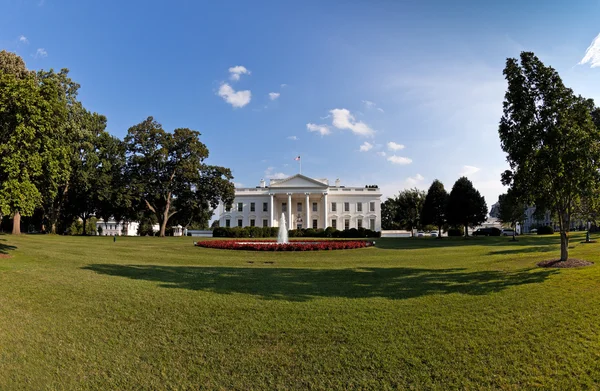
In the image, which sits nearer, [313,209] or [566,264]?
[566,264]

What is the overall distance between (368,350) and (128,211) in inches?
2016

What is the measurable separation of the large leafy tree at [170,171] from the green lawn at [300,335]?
37968 mm

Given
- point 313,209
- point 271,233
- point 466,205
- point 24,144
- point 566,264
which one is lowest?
point 271,233

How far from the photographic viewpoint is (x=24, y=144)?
683 inches

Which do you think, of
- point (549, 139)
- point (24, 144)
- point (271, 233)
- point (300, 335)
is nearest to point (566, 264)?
point (549, 139)

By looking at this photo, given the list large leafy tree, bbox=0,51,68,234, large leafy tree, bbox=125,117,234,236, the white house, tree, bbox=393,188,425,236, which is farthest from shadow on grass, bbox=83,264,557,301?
the white house

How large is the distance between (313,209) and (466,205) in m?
37.2

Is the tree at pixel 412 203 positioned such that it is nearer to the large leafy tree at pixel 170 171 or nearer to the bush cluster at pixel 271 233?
the bush cluster at pixel 271 233

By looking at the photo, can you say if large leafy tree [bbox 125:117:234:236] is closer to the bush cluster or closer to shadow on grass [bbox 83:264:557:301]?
the bush cluster

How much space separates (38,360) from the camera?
5531 mm

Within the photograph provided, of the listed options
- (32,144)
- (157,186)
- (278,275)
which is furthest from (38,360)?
(157,186)

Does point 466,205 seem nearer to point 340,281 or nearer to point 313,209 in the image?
point 313,209

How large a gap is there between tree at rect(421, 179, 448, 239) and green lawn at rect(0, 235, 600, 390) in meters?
43.9

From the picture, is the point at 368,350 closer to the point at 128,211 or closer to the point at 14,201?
the point at 14,201
